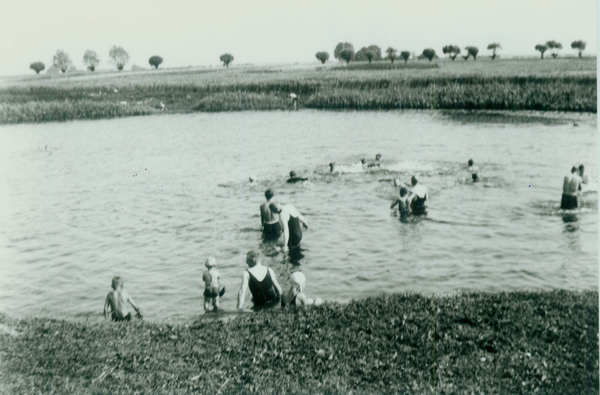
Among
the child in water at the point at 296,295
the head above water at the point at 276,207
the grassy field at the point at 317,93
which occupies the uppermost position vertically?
the grassy field at the point at 317,93

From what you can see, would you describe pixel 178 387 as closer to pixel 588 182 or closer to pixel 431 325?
pixel 431 325

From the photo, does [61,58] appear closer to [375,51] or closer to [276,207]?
[276,207]

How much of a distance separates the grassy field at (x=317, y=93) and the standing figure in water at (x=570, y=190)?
20692 mm

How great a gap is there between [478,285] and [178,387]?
810 centimetres

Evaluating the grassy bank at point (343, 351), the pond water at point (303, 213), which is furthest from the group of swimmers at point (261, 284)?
the grassy bank at point (343, 351)

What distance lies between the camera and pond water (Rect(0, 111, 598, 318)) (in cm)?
1378

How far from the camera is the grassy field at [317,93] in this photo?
4022cm

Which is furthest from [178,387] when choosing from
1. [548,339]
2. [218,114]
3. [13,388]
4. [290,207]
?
[218,114]

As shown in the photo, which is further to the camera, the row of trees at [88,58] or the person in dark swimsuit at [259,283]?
the row of trees at [88,58]

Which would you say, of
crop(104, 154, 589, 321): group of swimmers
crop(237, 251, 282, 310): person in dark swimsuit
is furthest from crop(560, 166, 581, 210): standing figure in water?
crop(237, 251, 282, 310): person in dark swimsuit

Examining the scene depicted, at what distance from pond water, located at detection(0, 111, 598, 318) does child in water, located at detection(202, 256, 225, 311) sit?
592mm

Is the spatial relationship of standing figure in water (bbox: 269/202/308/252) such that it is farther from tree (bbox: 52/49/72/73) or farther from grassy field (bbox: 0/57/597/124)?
grassy field (bbox: 0/57/597/124)

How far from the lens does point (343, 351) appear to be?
831 cm

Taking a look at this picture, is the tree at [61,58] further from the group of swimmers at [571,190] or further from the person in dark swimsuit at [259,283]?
the group of swimmers at [571,190]
